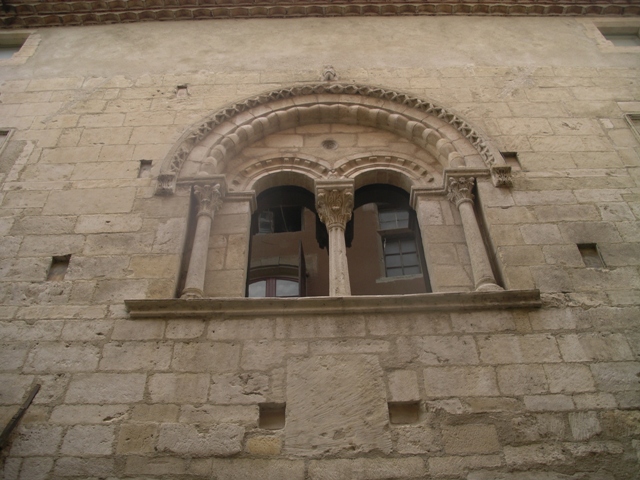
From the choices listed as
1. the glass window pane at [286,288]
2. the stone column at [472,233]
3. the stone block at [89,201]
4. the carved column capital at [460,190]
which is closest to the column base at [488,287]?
Result: the stone column at [472,233]

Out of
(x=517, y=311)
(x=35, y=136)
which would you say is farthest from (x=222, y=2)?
(x=517, y=311)

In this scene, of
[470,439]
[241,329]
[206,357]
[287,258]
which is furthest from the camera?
[287,258]

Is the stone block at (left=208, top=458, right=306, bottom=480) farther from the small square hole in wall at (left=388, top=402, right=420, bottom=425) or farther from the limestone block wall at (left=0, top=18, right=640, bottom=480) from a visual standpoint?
the small square hole in wall at (left=388, top=402, right=420, bottom=425)

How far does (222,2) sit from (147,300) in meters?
5.65

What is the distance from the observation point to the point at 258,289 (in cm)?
756

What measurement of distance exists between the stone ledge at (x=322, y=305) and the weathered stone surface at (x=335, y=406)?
423 millimetres

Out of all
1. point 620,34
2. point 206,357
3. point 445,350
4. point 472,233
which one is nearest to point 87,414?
point 206,357

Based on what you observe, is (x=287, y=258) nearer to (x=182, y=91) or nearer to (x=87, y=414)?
(x=182, y=91)

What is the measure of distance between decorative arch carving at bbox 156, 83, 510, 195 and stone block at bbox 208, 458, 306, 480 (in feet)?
9.87

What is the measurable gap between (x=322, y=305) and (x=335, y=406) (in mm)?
826

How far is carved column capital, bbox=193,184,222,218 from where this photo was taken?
18.7 ft

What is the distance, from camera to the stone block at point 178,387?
4.15 m

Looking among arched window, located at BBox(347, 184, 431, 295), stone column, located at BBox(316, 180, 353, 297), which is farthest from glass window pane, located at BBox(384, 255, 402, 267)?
stone column, located at BBox(316, 180, 353, 297)

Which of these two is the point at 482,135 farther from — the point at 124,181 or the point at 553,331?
the point at 124,181
